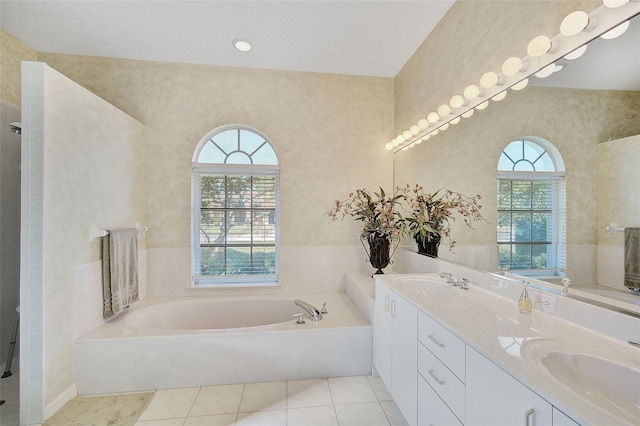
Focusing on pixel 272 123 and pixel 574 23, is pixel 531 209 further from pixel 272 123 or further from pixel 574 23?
pixel 272 123

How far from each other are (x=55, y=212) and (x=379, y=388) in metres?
2.49

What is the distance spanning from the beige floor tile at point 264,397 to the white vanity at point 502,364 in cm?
77

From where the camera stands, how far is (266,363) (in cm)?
199

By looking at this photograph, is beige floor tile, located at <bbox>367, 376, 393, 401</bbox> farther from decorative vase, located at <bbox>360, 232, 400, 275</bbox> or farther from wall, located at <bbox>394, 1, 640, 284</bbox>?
wall, located at <bbox>394, 1, 640, 284</bbox>

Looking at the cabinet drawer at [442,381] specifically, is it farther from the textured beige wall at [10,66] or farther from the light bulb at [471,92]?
the textured beige wall at [10,66]

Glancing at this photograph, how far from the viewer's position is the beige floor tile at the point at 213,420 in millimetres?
1617

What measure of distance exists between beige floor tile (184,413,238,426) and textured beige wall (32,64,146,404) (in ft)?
2.99

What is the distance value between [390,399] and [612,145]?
185cm

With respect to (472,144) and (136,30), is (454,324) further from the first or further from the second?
(136,30)

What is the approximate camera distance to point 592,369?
0.81 meters

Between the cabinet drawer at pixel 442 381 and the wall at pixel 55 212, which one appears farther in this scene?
the wall at pixel 55 212

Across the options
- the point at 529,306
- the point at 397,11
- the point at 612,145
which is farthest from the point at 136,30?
→ the point at 529,306

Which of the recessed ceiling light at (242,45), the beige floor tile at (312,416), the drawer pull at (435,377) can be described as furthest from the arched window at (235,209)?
the drawer pull at (435,377)

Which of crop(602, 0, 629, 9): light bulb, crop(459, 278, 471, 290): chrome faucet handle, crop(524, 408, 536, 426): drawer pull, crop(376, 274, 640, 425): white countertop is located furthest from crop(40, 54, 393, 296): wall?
crop(524, 408, 536, 426): drawer pull
